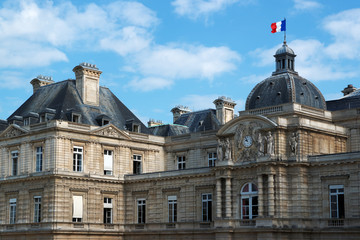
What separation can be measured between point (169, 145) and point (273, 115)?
14.1m

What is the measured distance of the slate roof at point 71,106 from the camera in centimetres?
5724

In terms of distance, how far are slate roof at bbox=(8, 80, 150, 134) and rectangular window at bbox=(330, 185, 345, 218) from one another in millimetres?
21564

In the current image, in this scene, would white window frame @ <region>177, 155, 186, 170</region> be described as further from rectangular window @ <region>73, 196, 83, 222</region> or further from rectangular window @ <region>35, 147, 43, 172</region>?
rectangular window @ <region>35, 147, 43, 172</region>

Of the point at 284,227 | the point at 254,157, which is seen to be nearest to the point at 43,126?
the point at 254,157

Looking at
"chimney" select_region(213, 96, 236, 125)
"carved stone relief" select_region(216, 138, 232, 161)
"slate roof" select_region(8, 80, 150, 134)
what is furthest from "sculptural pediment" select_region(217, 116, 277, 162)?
"chimney" select_region(213, 96, 236, 125)

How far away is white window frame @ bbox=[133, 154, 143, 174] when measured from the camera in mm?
59281

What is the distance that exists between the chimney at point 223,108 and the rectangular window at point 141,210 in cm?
1294

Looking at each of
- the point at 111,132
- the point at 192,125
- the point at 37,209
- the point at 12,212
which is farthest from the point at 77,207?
the point at 192,125

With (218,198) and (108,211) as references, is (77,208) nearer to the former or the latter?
(108,211)

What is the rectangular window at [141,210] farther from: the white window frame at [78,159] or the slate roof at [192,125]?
the slate roof at [192,125]

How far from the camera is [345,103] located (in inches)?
2147

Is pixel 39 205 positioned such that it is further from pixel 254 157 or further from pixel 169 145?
pixel 254 157

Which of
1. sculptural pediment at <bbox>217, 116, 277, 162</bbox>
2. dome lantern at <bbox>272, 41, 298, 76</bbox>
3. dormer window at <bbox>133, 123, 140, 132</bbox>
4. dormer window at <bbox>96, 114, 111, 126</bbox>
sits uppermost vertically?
dome lantern at <bbox>272, 41, 298, 76</bbox>

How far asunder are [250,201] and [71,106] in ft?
62.0
